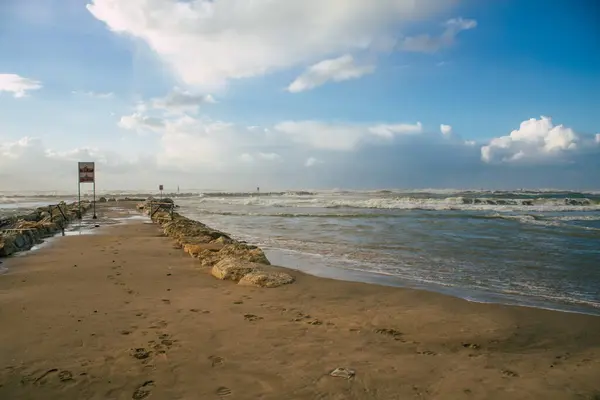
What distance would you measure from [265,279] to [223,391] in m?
4.09

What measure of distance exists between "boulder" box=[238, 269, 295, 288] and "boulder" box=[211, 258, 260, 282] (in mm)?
215

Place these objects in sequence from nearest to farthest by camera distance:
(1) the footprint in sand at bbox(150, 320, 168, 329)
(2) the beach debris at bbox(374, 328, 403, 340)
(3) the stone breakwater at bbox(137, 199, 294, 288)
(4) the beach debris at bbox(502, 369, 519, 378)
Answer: (4) the beach debris at bbox(502, 369, 519, 378) → (2) the beach debris at bbox(374, 328, 403, 340) → (1) the footprint in sand at bbox(150, 320, 168, 329) → (3) the stone breakwater at bbox(137, 199, 294, 288)

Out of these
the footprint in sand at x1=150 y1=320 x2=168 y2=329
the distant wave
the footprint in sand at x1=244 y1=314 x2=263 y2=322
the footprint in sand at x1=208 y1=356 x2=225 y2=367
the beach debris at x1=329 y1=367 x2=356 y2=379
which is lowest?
the footprint in sand at x1=244 y1=314 x2=263 y2=322

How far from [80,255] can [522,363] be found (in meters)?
11.0

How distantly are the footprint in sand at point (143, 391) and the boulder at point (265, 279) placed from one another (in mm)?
3876

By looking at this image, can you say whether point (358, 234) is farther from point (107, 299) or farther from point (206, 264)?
point (107, 299)

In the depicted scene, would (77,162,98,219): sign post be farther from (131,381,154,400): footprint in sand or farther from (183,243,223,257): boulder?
(131,381,154,400): footprint in sand

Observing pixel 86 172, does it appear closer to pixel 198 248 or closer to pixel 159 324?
pixel 198 248

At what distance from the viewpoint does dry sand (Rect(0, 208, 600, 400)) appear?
3484mm

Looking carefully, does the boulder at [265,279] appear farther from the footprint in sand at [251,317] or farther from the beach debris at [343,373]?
the beach debris at [343,373]

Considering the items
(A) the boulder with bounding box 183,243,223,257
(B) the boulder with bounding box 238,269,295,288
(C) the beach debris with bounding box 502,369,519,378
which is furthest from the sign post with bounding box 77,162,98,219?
(C) the beach debris with bounding box 502,369,519,378

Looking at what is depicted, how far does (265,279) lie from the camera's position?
7.50 meters

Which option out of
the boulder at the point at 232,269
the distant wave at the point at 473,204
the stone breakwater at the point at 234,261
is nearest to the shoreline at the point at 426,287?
the stone breakwater at the point at 234,261

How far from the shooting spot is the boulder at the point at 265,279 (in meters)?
7.41
